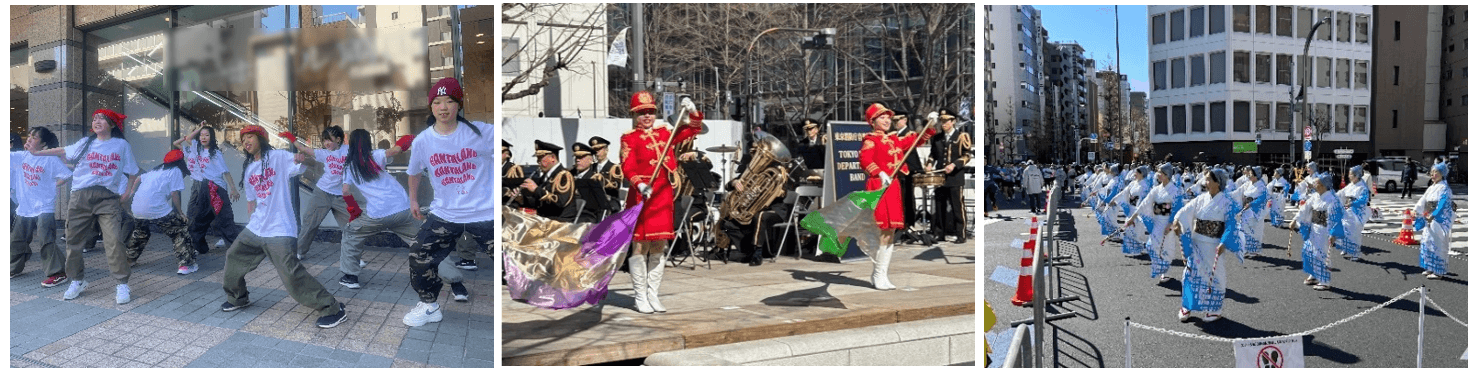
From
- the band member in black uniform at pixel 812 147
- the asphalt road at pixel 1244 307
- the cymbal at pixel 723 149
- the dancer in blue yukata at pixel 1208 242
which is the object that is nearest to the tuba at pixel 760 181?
the band member in black uniform at pixel 812 147

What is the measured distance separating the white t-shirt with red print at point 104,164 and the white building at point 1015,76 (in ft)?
12.5

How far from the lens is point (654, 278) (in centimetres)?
356

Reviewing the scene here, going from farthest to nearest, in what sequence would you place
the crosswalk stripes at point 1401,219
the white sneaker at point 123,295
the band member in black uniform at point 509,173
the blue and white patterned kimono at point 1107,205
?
1. the blue and white patterned kimono at point 1107,205
2. the crosswalk stripes at point 1401,219
3. the white sneaker at point 123,295
4. the band member in black uniform at point 509,173

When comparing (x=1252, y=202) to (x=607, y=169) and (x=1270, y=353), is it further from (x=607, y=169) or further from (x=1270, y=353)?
(x=607, y=169)

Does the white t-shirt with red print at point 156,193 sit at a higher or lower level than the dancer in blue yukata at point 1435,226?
higher

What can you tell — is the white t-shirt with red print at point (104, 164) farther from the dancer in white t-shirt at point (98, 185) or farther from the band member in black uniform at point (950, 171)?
the band member in black uniform at point (950, 171)

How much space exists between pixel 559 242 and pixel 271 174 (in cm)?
128

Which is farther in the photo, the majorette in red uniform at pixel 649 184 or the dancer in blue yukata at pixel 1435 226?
the dancer in blue yukata at pixel 1435 226

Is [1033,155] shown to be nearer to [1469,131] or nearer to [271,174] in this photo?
[1469,131]

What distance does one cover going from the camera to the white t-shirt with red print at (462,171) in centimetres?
342

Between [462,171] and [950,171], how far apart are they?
1913mm

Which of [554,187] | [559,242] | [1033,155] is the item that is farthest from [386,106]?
[1033,155]

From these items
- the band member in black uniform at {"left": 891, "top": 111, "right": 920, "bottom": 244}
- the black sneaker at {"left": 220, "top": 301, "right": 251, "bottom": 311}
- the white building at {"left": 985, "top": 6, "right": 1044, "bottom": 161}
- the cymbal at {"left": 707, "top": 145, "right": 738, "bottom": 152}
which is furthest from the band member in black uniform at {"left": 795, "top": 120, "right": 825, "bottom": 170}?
the black sneaker at {"left": 220, "top": 301, "right": 251, "bottom": 311}

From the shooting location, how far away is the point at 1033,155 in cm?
389
